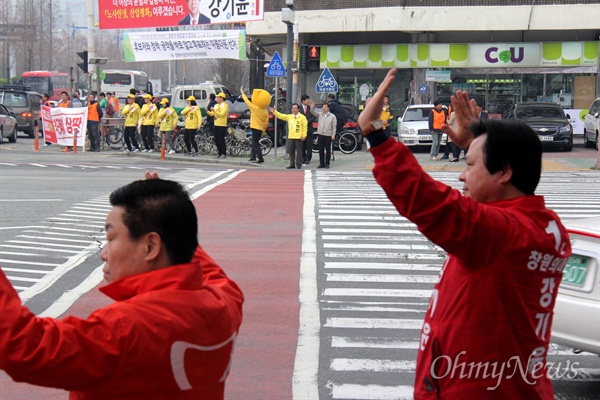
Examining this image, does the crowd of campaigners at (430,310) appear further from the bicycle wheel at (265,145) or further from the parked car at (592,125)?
the parked car at (592,125)

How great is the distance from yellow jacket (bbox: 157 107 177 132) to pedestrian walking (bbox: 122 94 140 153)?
1.05 m

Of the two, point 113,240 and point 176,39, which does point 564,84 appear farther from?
point 113,240

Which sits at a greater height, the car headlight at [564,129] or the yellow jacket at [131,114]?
the yellow jacket at [131,114]

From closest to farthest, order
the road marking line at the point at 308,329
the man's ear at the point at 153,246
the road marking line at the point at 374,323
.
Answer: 1. the man's ear at the point at 153,246
2. the road marking line at the point at 308,329
3. the road marking line at the point at 374,323

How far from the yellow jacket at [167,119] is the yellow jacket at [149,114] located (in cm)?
45

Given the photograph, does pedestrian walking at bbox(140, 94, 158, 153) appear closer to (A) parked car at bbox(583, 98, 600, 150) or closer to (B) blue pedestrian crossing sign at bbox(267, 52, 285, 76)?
(B) blue pedestrian crossing sign at bbox(267, 52, 285, 76)

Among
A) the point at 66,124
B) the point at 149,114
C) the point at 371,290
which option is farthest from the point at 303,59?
the point at 371,290

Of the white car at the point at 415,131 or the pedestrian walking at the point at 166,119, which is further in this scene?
the white car at the point at 415,131

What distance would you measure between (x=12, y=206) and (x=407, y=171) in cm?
1387

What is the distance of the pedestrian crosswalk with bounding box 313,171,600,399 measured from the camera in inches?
263

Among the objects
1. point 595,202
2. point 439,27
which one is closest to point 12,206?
point 595,202

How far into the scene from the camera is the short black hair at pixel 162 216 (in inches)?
105

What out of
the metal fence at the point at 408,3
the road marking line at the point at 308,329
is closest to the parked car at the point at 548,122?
the metal fence at the point at 408,3

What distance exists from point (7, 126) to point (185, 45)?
303 inches
